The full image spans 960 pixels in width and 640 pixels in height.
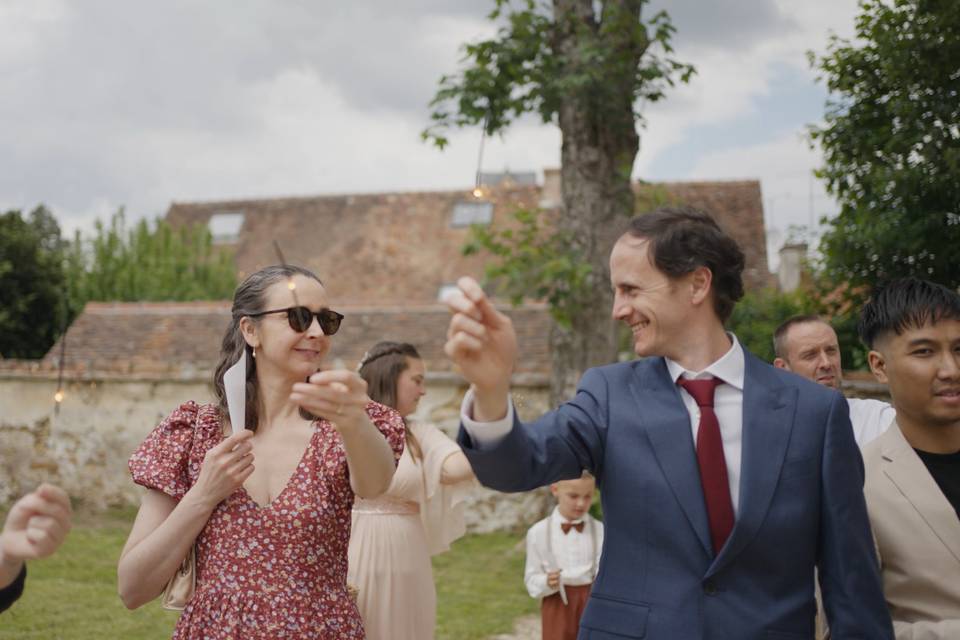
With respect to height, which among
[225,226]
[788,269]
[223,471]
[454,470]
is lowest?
[454,470]

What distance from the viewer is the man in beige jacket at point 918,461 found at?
2.81 m

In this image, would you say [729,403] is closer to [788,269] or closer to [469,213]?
[788,269]

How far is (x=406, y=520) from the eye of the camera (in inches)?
189

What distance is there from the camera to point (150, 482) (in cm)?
298

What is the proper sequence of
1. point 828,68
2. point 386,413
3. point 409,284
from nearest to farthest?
point 386,413
point 828,68
point 409,284

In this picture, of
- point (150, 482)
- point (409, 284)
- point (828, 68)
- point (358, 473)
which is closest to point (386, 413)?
point (358, 473)

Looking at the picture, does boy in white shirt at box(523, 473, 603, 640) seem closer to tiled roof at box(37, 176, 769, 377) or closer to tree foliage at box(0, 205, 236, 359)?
tiled roof at box(37, 176, 769, 377)

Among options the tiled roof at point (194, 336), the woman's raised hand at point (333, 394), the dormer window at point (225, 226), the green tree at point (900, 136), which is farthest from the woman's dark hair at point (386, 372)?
the dormer window at point (225, 226)

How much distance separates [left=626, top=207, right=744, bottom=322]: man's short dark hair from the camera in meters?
2.63

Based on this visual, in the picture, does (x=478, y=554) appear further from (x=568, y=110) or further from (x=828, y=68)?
(x=828, y=68)

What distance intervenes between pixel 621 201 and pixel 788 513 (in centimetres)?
745

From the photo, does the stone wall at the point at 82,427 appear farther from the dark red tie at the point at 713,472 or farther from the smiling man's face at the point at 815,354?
the dark red tie at the point at 713,472

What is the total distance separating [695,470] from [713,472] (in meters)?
0.05

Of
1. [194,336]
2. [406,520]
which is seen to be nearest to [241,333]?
[406,520]
